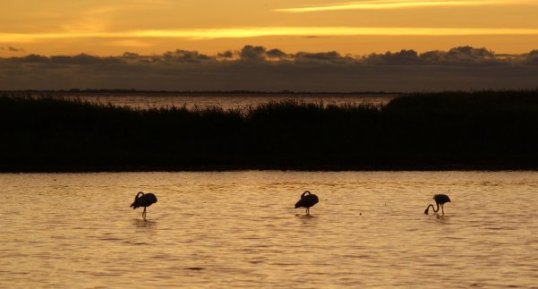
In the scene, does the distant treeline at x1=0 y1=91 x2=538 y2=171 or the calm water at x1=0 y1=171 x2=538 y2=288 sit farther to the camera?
the distant treeline at x1=0 y1=91 x2=538 y2=171

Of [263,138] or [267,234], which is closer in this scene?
[267,234]

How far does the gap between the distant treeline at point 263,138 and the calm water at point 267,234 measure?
436cm

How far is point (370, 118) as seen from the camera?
4066 cm

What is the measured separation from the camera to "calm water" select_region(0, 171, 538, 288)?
14688 millimetres

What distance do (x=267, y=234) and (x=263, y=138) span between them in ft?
64.5

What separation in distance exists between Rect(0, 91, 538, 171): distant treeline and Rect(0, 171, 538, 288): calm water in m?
4.36

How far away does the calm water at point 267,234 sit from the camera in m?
14.7

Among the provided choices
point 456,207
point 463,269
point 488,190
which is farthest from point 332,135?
point 463,269

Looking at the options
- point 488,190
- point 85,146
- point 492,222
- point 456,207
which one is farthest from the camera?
point 85,146

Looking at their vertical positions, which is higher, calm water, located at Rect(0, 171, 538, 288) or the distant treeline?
the distant treeline

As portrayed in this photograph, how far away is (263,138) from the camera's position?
127 ft

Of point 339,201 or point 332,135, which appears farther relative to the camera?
point 332,135

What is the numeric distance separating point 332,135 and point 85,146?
944cm

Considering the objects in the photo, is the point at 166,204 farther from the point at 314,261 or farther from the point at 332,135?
the point at 332,135
